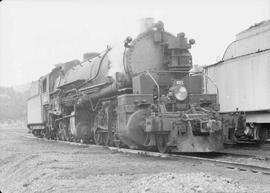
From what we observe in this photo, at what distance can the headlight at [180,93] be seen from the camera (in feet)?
37.7

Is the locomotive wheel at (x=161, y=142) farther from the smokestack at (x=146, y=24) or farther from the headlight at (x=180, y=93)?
the smokestack at (x=146, y=24)

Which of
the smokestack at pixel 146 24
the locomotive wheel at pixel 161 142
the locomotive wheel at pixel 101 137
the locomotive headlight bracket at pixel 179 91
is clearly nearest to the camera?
the locomotive wheel at pixel 161 142

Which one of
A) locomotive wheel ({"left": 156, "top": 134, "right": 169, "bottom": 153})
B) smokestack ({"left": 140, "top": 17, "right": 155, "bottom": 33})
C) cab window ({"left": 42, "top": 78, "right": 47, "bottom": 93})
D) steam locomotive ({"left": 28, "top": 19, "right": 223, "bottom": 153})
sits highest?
smokestack ({"left": 140, "top": 17, "right": 155, "bottom": 33})

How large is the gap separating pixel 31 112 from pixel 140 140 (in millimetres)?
15401

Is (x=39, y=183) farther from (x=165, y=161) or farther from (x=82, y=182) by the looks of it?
(x=165, y=161)

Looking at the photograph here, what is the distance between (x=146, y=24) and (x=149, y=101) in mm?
2507

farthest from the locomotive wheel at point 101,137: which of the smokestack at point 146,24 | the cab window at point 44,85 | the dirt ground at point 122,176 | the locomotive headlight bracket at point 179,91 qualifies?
the cab window at point 44,85

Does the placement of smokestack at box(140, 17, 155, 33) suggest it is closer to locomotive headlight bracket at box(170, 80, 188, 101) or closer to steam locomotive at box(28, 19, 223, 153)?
steam locomotive at box(28, 19, 223, 153)

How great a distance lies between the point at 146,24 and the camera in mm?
12617

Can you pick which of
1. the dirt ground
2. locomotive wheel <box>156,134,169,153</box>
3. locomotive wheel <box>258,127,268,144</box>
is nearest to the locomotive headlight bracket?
locomotive wheel <box>156,134,169,153</box>

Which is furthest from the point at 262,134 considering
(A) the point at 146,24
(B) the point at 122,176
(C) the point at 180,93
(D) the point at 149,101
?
(B) the point at 122,176

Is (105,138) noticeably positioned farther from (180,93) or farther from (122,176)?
(122,176)

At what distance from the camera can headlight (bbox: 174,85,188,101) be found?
11477mm

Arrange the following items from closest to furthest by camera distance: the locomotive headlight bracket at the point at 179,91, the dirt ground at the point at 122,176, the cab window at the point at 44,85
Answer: the dirt ground at the point at 122,176
the locomotive headlight bracket at the point at 179,91
the cab window at the point at 44,85
